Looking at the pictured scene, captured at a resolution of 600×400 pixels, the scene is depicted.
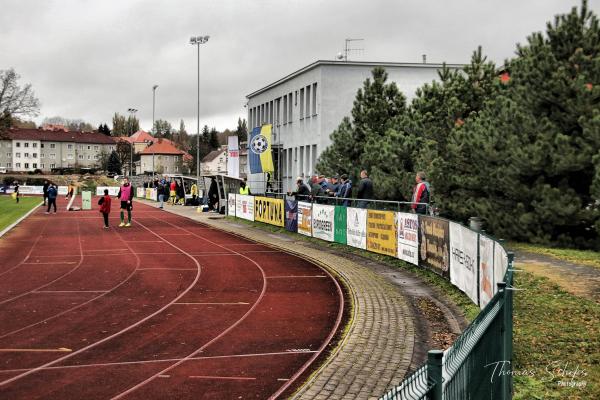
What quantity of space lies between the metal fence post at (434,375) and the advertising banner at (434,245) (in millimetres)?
11275

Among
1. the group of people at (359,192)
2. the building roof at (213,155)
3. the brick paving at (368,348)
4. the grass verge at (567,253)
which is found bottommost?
the brick paving at (368,348)

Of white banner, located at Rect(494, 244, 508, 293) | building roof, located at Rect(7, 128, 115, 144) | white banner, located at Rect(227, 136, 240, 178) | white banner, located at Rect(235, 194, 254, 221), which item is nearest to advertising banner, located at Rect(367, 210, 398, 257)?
white banner, located at Rect(494, 244, 508, 293)

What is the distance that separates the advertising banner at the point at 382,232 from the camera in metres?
18.9

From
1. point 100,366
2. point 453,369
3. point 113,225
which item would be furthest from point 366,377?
point 113,225

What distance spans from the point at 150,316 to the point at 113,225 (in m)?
23.2

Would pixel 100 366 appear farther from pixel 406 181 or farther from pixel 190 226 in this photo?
pixel 190 226

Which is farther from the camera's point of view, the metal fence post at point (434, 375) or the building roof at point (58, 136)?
the building roof at point (58, 136)

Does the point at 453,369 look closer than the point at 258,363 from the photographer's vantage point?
Yes

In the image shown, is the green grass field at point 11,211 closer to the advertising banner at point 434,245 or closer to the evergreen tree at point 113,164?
the advertising banner at point 434,245

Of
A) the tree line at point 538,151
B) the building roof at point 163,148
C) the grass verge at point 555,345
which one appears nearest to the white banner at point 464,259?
the grass verge at point 555,345

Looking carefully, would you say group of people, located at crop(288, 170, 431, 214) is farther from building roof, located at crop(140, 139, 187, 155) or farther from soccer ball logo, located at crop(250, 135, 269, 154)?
building roof, located at crop(140, 139, 187, 155)

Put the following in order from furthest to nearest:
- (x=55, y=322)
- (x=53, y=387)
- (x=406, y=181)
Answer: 1. (x=406, y=181)
2. (x=55, y=322)
3. (x=53, y=387)

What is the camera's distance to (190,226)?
3362 cm

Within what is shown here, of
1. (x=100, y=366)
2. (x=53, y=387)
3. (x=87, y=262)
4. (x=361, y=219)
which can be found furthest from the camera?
(x=361, y=219)
